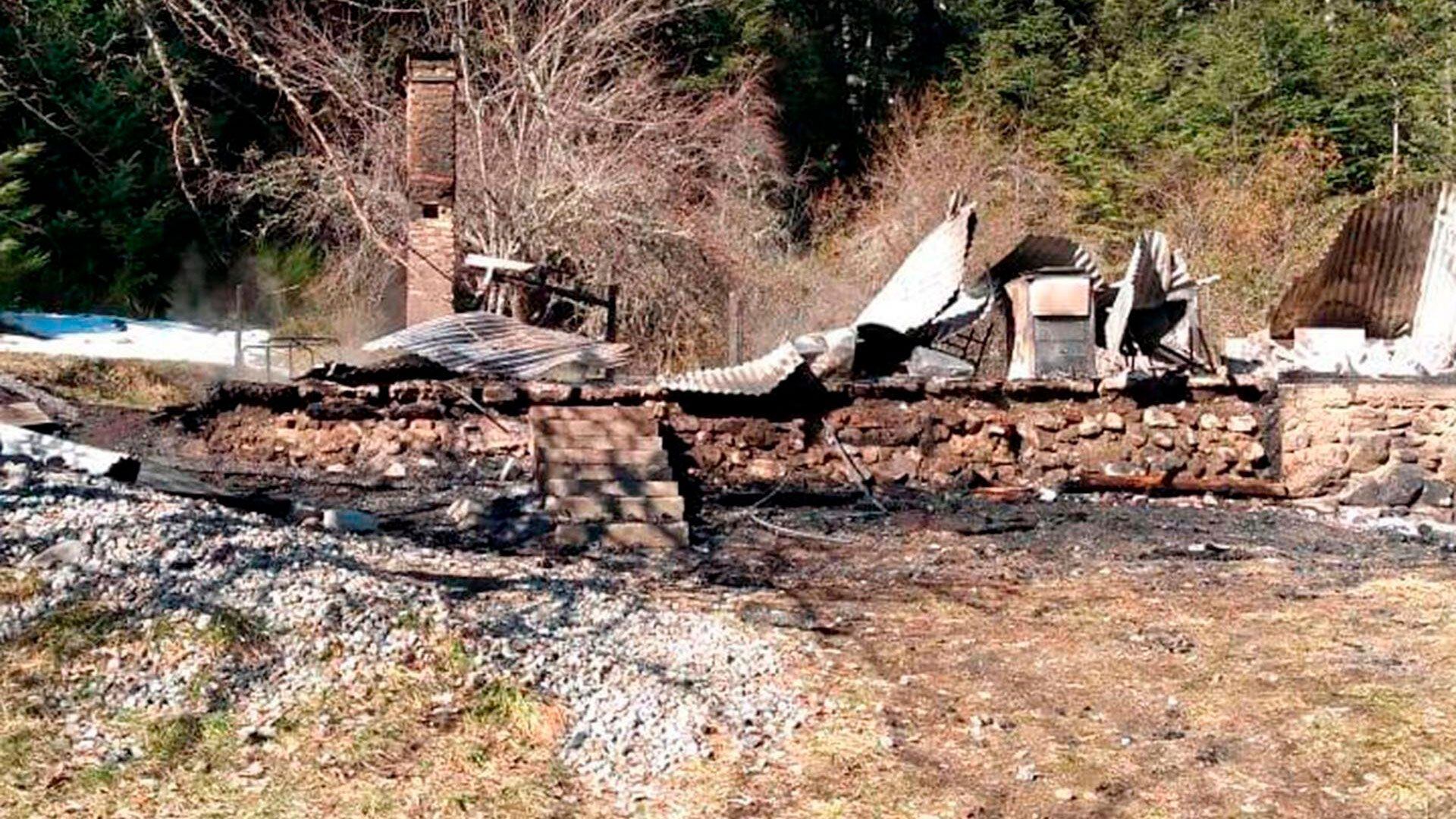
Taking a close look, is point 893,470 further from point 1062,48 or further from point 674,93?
point 1062,48

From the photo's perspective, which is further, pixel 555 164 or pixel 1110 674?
pixel 555 164

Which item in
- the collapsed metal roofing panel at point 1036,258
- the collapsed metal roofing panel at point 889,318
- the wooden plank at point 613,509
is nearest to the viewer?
the wooden plank at point 613,509

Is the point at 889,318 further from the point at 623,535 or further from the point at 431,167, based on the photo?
the point at 623,535

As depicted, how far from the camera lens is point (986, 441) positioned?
10.9 m

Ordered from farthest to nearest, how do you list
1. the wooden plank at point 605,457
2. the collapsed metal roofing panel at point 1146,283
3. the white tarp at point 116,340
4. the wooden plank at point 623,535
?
the white tarp at point 116,340
the collapsed metal roofing panel at point 1146,283
the wooden plank at point 605,457
the wooden plank at point 623,535

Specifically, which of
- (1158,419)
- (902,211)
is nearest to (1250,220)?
(902,211)

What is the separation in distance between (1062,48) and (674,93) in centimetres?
926

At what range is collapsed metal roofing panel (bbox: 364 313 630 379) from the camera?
1086cm

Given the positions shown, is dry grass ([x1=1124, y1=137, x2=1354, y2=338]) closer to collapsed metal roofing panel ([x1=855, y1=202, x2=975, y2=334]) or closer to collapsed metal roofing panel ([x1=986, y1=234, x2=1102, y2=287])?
collapsed metal roofing panel ([x1=986, y1=234, x2=1102, y2=287])

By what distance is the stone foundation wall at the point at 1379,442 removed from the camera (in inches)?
422

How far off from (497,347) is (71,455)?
12.6 feet

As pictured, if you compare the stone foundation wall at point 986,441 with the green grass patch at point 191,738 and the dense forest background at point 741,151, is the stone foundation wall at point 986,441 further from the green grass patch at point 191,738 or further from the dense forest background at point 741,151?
the dense forest background at point 741,151

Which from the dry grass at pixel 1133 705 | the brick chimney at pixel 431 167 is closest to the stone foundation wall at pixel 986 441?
the dry grass at pixel 1133 705

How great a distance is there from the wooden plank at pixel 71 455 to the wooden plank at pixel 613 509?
236 centimetres
